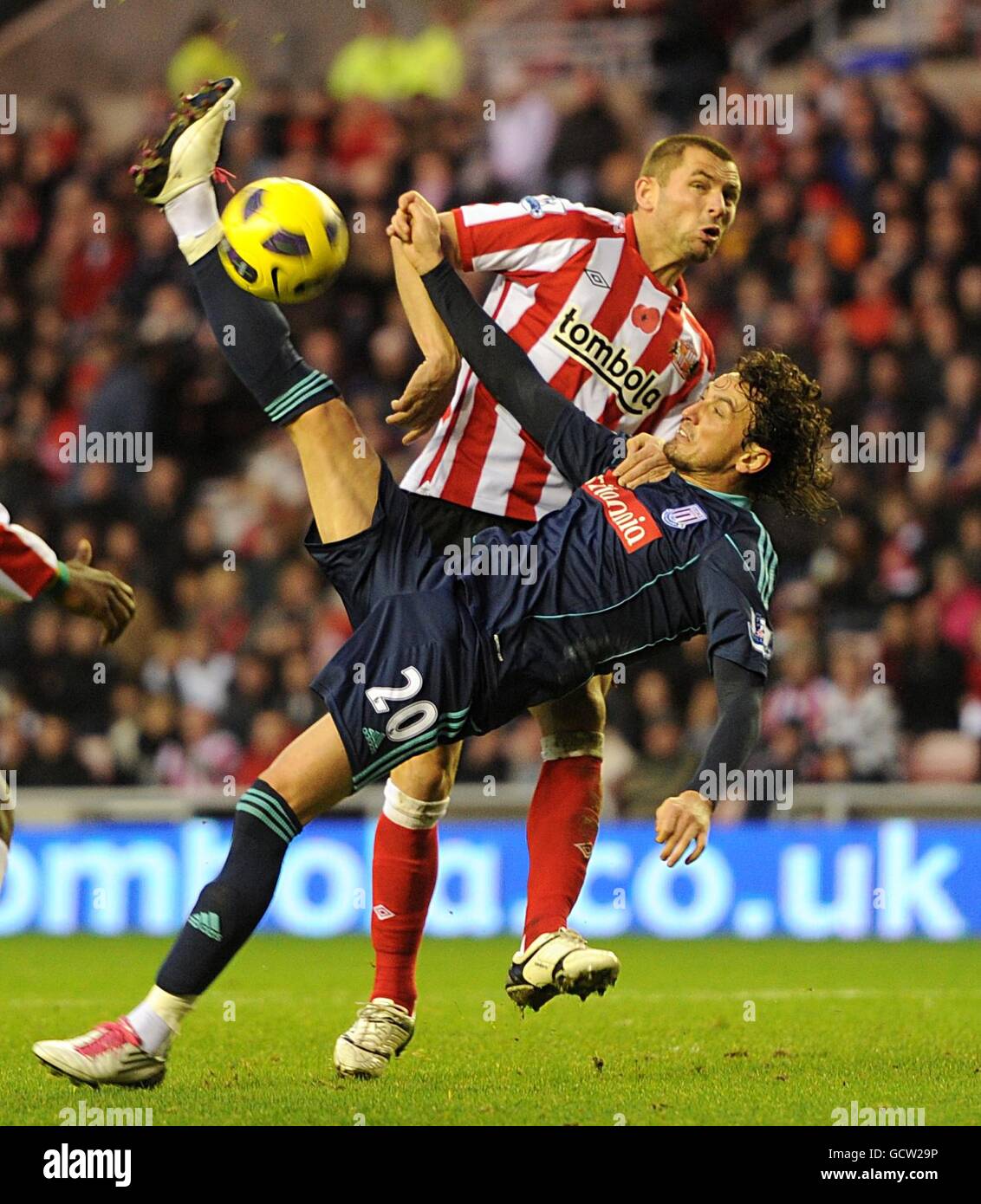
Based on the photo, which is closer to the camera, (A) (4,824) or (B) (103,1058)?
(B) (103,1058)

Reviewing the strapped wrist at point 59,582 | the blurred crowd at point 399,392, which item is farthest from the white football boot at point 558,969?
the blurred crowd at point 399,392

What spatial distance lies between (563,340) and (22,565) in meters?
1.90

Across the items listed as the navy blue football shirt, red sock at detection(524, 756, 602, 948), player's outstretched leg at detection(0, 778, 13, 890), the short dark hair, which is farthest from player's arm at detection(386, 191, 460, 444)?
player's outstretched leg at detection(0, 778, 13, 890)

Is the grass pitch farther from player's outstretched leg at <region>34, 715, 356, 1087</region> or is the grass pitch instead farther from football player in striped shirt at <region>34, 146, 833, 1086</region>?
football player in striped shirt at <region>34, 146, 833, 1086</region>

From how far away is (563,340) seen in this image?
5.65 meters

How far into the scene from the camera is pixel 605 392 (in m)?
5.63

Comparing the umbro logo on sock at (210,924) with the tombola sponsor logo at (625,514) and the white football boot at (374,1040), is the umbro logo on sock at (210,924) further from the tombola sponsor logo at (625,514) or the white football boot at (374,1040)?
the tombola sponsor logo at (625,514)

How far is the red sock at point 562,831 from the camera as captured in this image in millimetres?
5254

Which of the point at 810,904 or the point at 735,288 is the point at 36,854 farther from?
the point at 735,288

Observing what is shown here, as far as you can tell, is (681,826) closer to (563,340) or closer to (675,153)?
(563,340)

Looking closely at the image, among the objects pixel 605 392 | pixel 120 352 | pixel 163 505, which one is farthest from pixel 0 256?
pixel 605 392

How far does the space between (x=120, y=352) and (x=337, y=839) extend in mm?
4534

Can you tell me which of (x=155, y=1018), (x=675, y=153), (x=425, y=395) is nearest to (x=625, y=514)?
(x=425, y=395)

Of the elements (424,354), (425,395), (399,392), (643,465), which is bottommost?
(643,465)
